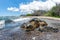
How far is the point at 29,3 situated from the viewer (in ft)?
7.03

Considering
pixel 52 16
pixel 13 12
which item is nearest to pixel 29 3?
pixel 13 12

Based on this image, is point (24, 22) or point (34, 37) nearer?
point (34, 37)

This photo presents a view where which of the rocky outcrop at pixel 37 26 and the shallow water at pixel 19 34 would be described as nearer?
the shallow water at pixel 19 34

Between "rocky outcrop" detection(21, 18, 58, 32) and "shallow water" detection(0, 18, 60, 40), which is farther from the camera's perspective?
"rocky outcrop" detection(21, 18, 58, 32)

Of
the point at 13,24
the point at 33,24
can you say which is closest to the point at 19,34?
the point at 13,24

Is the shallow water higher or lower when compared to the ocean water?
lower

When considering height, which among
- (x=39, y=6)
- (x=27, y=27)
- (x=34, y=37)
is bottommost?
(x=34, y=37)

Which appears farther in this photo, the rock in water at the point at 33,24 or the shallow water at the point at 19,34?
the rock in water at the point at 33,24

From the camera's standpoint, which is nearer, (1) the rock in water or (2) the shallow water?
(2) the shallow water

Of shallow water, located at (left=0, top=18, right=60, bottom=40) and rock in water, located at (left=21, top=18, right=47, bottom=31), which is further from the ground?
rock in water, located at (left=21, top=18, right=47, bottom=31)

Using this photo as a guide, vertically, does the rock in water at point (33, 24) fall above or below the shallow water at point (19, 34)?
above

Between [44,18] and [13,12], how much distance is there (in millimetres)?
553

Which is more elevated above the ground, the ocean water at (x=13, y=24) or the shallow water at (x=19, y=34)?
the ocean water at (x=13, y=24)

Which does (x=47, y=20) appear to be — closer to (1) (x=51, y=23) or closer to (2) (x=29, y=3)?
(1) (x=51, y=23)
